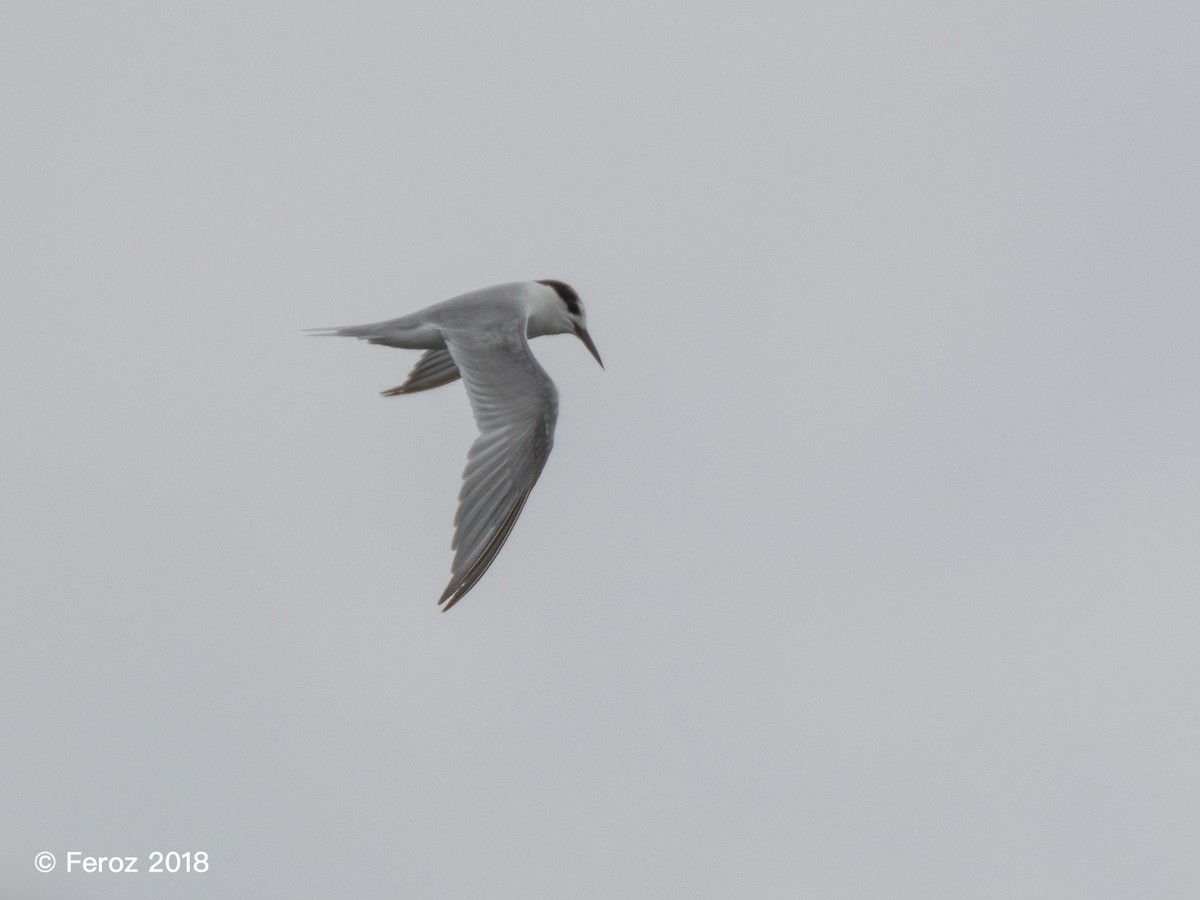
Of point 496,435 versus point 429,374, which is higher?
point 429,374

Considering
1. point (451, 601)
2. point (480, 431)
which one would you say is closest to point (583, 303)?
point (480, 431)

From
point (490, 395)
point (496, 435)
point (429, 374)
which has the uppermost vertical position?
point (429, 374)

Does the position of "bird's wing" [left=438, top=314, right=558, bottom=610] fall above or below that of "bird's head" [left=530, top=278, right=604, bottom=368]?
below

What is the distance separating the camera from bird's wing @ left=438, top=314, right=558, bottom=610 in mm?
11227

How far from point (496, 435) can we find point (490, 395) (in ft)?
1.19

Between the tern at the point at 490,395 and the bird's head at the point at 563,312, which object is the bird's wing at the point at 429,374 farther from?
the bird's head at the point at 563,312

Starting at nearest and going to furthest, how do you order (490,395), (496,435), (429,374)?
(496,435) < (490,395) < (429,374)

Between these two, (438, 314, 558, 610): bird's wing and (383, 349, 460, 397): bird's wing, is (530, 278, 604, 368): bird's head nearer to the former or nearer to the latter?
(383, 349, 460, 397): bird's wing

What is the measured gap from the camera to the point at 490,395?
39.9ft

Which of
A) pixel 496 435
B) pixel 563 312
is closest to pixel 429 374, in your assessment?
pixel 563 312

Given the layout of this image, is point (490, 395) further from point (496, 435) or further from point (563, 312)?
point (563, 312)

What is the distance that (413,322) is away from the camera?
43.3ft

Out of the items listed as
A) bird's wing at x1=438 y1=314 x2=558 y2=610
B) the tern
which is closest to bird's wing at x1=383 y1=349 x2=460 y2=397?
the tern

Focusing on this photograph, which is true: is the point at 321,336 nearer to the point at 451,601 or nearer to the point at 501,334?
the point at 501,334
